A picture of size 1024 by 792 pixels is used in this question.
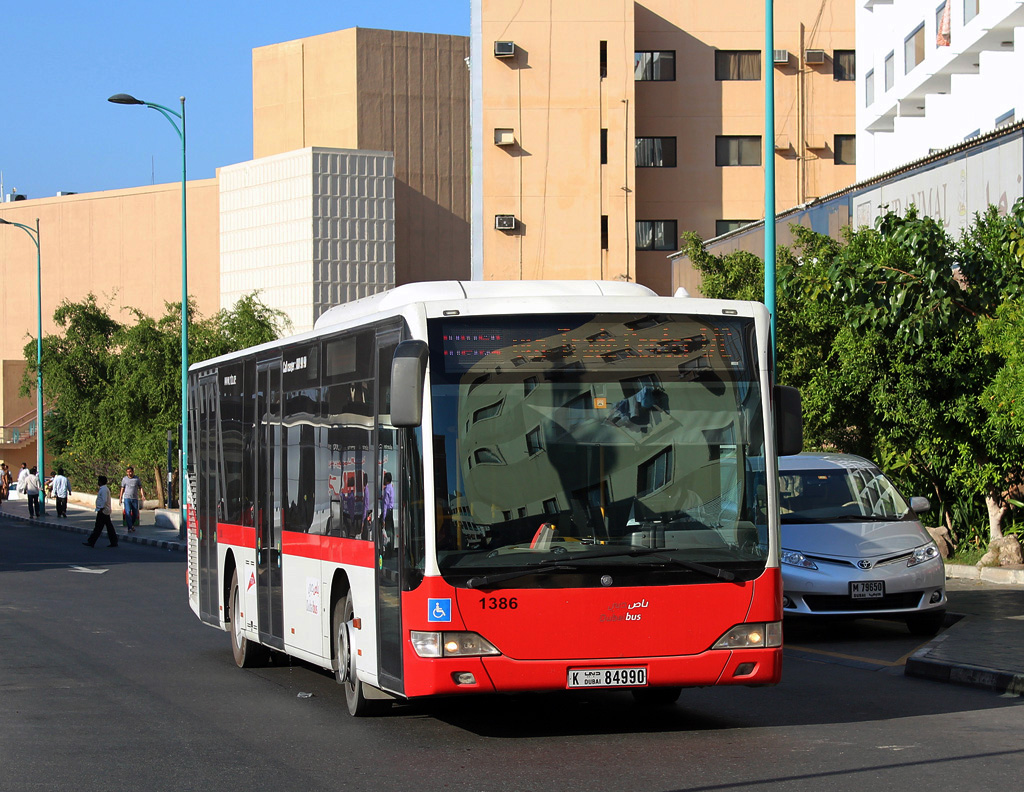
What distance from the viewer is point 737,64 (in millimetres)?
58750

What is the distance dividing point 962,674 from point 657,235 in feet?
155

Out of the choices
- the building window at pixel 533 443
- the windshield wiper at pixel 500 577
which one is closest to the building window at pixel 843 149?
the building window at pixel 533 443

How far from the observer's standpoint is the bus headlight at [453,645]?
888cm

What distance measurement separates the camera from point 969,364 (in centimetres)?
1995

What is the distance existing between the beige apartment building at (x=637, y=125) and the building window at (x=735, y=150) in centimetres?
6

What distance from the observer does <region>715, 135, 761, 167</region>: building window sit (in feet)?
192

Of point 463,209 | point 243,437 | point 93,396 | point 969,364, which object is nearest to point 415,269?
point 463,209

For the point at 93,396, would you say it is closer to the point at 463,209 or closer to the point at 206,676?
the point at 463,209

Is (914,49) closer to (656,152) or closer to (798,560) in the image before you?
(656,152)

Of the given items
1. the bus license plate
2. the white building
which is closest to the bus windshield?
the bus license plate

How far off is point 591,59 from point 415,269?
4013cm

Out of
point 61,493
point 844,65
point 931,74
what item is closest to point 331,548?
point 931,74

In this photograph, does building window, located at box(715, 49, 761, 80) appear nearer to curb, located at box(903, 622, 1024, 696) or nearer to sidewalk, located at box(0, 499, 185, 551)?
sidewalk, located at box(0, 499, 185, 551)

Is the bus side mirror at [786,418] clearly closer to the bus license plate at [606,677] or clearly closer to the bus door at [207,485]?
the bus license plate at [606,677]
